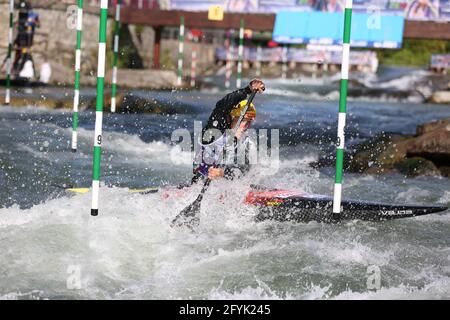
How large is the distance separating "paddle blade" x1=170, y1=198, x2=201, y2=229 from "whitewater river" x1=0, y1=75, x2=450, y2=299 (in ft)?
0.33

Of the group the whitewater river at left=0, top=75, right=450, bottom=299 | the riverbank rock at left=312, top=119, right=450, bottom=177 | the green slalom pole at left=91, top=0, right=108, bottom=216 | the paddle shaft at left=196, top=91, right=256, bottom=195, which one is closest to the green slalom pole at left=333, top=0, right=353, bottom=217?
the whitewater river at left=0, top=75, right=450, bottom=299

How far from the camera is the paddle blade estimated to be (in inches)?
282

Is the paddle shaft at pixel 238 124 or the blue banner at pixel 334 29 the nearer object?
the paddle shaft at pixel 238 124

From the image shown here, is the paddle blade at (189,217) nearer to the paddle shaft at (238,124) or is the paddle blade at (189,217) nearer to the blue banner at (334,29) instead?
the paddle shaft at (238,124)

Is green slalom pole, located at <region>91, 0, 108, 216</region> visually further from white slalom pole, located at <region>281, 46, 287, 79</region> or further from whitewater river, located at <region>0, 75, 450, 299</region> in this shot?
white slalom pole, located at <region>281, 46, 287, 79</region>

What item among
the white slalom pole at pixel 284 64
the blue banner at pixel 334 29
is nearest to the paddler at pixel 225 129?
the blue banner at pixel 334 29

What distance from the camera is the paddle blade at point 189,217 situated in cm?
717

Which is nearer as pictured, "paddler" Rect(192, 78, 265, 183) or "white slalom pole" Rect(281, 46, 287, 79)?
"paddler" Rect(192, 78, 265, 183)

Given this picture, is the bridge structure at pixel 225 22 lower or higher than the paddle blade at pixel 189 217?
higher

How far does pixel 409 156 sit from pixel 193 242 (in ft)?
18.0

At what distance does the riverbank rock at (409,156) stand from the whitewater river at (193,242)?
1.10 feet

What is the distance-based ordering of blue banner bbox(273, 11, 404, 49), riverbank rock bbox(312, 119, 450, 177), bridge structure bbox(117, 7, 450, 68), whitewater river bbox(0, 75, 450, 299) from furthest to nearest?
blue banner bbox(273, 11, 404, 49) < bridge structure bbox(117, 7, 450, 68) < riverbank rock bbox(312, 119, 450, 177) < whitewater river bbox(0, 75, 450, 299)
